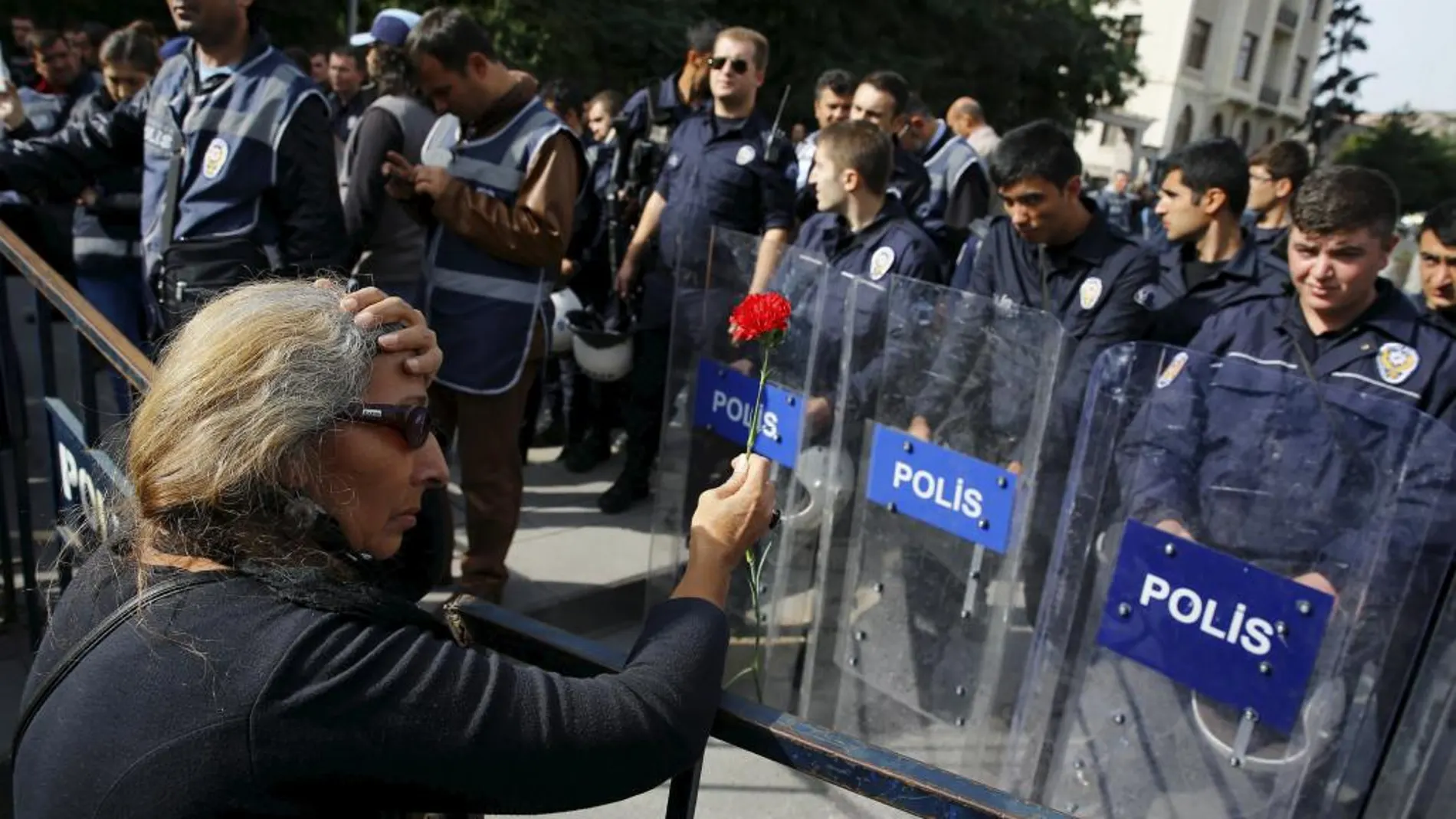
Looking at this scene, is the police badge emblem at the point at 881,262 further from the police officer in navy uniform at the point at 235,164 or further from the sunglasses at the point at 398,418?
the sunglasses at the point at 398,418

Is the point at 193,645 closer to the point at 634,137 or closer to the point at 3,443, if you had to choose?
the point at 3,443

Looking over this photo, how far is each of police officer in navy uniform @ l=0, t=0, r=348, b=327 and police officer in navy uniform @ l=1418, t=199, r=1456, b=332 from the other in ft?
10.7

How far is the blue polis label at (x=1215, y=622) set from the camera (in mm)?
2078

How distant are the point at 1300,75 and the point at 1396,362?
66.3 meters

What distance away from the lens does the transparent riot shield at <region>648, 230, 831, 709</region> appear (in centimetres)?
308

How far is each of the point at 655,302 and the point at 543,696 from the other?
3.55m

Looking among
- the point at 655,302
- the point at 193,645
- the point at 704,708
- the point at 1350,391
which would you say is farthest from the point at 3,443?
the point at 1350,391

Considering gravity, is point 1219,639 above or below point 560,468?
above

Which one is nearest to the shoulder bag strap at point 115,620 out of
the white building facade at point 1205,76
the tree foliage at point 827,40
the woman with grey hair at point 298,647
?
the woman with grey hair at point 298,647

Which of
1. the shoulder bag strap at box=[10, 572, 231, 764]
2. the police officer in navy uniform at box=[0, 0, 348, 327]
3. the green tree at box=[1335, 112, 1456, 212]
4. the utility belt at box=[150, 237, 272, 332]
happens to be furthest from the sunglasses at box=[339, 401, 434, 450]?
the green tree at box=[1335, 112, 1456, 212]

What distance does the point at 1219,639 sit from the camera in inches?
85.4

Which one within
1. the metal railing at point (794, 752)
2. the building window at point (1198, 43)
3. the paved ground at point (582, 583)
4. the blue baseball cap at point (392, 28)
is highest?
the building window at point (1198, 43)

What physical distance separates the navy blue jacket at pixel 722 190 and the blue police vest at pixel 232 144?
1.66 m

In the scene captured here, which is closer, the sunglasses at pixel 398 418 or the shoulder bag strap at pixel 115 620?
the shoulder bag strap at pixel 115 620
